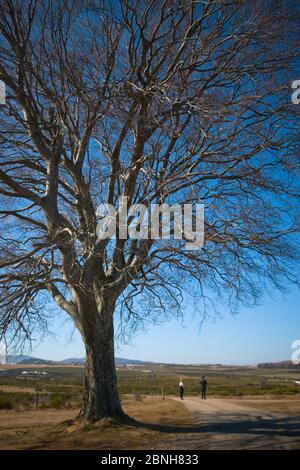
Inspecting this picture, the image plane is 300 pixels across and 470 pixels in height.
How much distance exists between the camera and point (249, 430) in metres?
12.7

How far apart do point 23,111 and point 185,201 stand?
4.81 m

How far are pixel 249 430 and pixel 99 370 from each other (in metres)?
4.23

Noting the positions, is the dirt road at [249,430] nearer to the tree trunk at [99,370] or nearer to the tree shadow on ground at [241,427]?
the tree shadow on ground at [241,427]

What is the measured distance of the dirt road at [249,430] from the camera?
10.2m

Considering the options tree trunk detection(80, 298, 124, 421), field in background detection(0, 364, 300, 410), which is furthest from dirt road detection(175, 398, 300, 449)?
field in background detection(0, 364, 300, 410)

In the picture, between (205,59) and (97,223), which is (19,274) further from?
(205,59)

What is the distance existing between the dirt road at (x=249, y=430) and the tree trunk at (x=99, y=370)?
2.58 metres

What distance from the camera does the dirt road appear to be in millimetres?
10180

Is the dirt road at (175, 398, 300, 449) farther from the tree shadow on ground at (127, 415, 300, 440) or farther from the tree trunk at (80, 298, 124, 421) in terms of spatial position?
the tree trunk at (80, 298, 124, 421)

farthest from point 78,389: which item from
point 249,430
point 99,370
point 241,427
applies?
point 249,430

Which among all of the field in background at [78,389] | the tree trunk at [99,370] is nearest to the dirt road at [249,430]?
the tree trunk at [99,370]

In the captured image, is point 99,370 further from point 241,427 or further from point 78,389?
point 78,389

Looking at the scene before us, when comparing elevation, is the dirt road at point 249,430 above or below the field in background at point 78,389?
above
